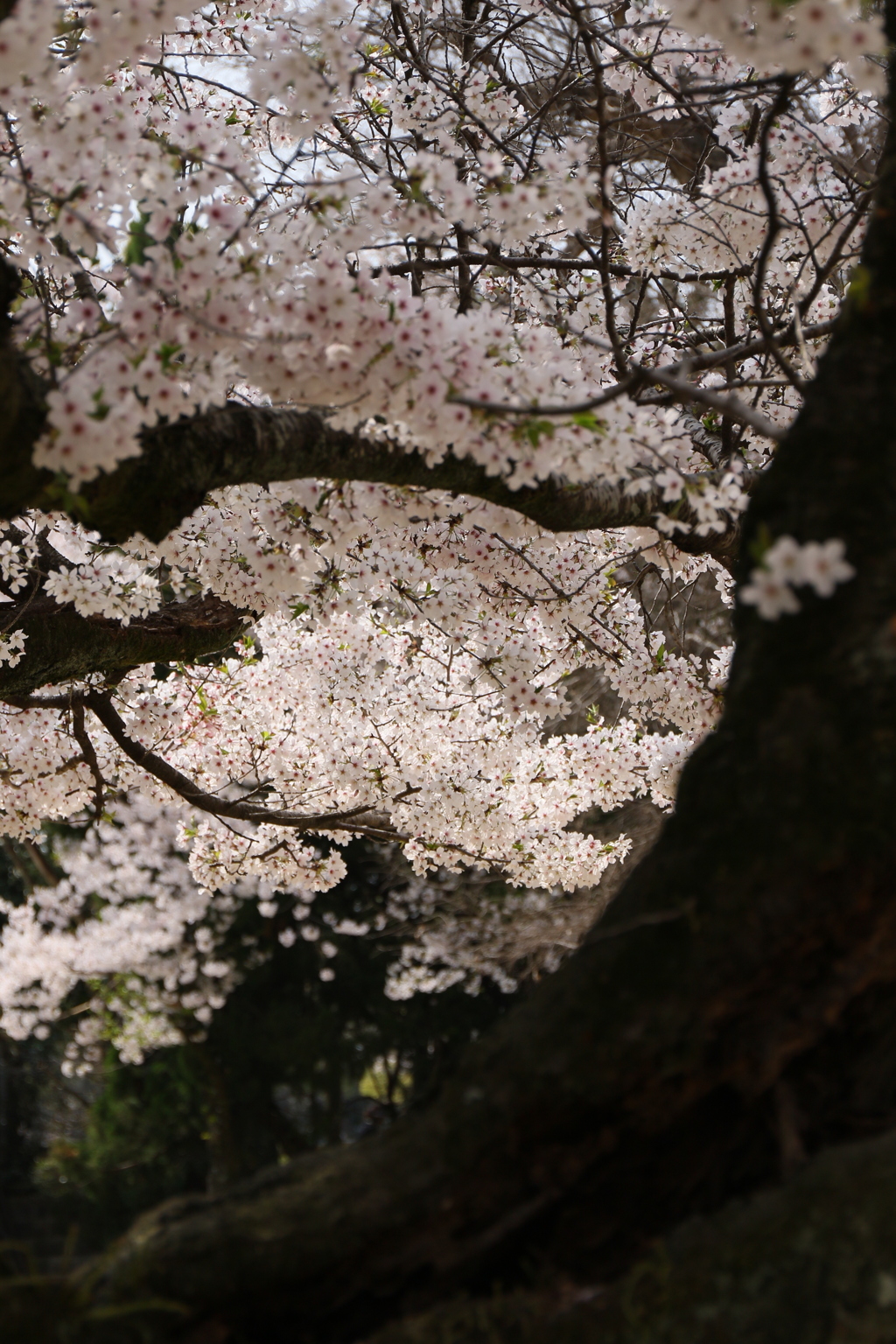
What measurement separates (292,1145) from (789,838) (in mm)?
10898

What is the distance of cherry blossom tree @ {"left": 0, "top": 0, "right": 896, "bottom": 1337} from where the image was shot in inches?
56.9

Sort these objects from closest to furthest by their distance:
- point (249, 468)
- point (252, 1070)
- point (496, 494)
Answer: point (249, 468) < point (496, 494) < point (252, 1070)

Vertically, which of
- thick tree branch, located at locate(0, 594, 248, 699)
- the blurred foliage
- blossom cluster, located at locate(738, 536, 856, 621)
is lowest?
blossom cluster, located at locate(738, 536, 856, 621)

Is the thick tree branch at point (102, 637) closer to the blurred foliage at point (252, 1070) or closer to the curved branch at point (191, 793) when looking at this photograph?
the curved branch at point (191, 793)

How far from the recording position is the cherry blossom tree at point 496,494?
56.9 inches

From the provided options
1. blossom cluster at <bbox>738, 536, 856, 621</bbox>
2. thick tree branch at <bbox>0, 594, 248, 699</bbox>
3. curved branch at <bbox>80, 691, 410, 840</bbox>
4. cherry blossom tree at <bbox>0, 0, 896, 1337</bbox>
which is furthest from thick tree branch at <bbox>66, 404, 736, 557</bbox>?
curved branch at <bbox>80, 691, 410, 840</bbox>

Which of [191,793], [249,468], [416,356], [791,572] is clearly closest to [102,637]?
[191,793]

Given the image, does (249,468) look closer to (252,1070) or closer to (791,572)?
(791,572)

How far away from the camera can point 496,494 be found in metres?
2.78

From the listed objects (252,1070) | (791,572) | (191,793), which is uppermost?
(191,793)

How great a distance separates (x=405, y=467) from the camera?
266 centimetres

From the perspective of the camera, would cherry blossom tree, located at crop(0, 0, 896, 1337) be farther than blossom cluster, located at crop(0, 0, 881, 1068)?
No

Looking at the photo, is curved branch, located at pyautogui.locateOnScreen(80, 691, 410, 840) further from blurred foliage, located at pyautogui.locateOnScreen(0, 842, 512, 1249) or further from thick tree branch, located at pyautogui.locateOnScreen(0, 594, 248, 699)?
blurred foliage, located at pyautogui.locateOnScreen(0, 842, 512, 1249)

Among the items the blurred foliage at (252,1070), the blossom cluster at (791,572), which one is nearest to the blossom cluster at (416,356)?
the blossom cluster at (791,572)
